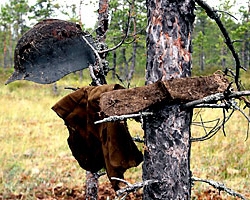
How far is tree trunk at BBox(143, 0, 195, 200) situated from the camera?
6.24 feet

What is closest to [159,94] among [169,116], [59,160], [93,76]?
[169,116]

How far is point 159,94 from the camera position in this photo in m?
1.81

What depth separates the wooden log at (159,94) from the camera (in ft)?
5.92

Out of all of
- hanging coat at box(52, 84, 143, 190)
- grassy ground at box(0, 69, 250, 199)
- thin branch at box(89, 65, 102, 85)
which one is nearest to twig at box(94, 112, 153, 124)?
hanging coat at box(52, 84, 143, 190)

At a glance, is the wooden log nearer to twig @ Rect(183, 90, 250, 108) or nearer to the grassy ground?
twig @ Rect(183, 90, 250, 108)

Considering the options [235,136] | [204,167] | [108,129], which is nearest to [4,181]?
[204,167]

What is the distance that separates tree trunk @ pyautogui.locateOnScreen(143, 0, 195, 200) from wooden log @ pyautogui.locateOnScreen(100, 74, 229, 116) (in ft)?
0.32

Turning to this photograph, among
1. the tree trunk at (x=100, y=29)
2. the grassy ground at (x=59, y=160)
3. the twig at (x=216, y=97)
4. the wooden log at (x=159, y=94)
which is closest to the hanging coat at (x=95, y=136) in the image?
the wooden log at (x=159, y=94)

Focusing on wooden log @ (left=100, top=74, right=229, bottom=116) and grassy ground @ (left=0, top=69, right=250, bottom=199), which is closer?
wooden log @ (left=100, top=74, right=229, bottom=116)

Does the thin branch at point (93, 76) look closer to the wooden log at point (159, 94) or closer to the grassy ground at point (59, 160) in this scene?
the wooden log at point (159, 94)

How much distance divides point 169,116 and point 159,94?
148 mm

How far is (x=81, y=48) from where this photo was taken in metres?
2.63

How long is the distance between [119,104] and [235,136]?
667 cm

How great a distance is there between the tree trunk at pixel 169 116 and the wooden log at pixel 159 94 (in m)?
0.10
